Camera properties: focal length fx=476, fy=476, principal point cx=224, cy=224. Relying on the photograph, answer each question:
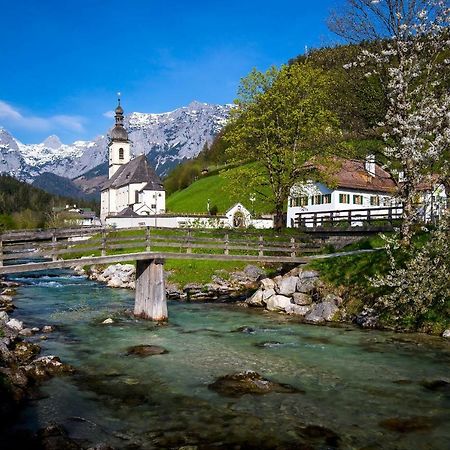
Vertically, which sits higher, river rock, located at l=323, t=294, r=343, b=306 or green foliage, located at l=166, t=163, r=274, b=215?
green foliage, located at l=166, t=163, r=274, b=215

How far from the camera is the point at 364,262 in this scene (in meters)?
26.0

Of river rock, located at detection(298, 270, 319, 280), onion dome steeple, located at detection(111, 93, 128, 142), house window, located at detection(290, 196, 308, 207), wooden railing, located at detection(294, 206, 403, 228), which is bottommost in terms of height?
river rock, located at detection(298, 270, 319, 280)

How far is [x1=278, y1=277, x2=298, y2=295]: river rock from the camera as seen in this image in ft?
89.0

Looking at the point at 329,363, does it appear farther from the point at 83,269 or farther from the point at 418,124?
the point at 83,269

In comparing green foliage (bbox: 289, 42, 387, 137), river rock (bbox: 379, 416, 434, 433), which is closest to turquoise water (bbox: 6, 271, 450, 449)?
river rock (bbox: 379, 416, 434, 433)

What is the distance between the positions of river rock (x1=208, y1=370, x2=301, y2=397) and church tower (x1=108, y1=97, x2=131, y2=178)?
5397 inches

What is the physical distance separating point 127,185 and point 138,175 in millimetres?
4473

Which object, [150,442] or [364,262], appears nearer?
[150,442]

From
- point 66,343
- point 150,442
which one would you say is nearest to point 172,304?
point 66,343

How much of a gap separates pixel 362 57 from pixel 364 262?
11481 mm

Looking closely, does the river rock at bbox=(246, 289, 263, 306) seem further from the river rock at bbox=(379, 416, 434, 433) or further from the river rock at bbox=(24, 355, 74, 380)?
the river rock at bbox=(379, 416, 434, 433)

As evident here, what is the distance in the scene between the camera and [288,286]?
27297mm

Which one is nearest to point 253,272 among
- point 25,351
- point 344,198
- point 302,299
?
point 302,299

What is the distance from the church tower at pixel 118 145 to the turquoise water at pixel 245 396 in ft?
415
